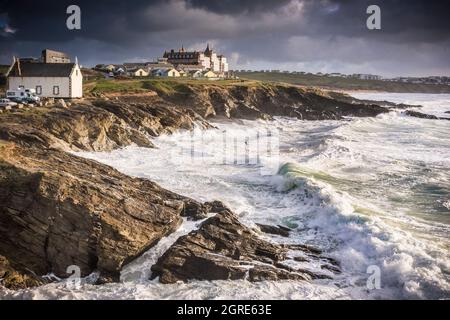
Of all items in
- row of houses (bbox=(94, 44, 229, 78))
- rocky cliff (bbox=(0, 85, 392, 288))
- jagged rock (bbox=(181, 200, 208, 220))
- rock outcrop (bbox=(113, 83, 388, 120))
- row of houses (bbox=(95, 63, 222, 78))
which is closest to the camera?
rocky cliff (bbox=(0, 85, 392, 288))

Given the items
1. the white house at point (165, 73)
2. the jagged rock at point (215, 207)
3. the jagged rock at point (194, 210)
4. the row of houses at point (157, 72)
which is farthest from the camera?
the row of houses at point (157, 72)

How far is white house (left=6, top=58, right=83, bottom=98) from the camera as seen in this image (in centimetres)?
4844

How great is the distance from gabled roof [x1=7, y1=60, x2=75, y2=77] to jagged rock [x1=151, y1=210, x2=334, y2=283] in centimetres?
3752

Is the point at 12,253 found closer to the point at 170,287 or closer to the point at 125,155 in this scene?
the point at 170,287

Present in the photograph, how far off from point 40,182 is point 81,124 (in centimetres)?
1965

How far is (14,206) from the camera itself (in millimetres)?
16891


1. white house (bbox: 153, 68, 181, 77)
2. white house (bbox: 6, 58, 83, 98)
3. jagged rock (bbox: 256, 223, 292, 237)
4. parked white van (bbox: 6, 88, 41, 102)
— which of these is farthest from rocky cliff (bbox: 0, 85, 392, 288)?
white house (bbox: 153, 68, 181, 77)

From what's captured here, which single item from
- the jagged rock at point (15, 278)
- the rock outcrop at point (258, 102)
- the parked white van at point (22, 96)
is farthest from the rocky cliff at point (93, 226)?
the rock outcrop at point (258, 102)

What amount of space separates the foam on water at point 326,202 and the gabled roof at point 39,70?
1505cm

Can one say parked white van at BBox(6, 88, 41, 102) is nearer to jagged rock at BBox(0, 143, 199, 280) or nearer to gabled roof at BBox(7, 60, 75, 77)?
gabled roof at BBox(7, 60, 75, 77)

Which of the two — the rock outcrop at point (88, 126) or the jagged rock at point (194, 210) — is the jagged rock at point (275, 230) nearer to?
the jagged rock at point (194, 210)

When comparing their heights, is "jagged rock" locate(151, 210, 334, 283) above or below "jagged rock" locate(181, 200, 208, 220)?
below

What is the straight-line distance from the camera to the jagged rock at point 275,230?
19.5 meters
